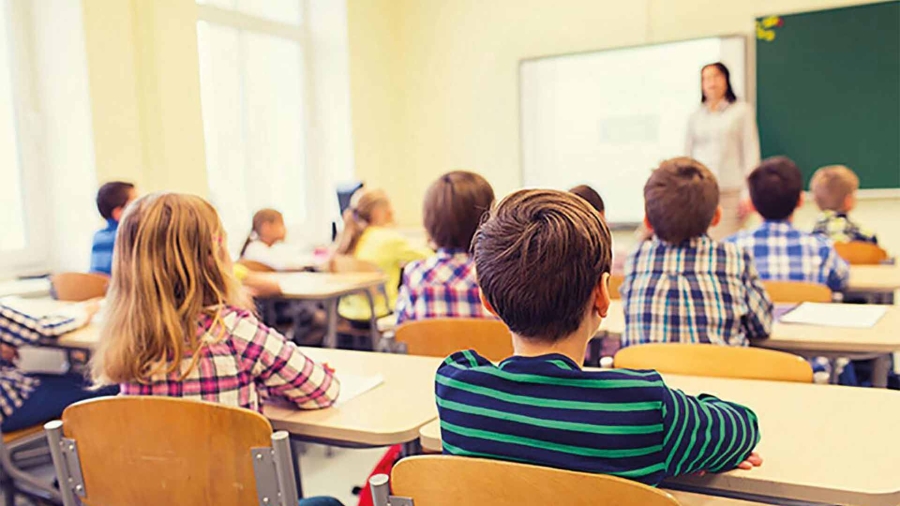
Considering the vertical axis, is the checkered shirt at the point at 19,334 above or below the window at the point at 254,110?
below

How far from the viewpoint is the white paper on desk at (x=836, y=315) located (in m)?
2.23

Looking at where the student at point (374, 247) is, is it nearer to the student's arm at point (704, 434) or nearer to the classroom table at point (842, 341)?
the classroom table at point (842, 341)

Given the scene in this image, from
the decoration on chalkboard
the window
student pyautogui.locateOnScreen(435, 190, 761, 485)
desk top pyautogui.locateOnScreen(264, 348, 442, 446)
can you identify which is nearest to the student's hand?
student pyautogui.locateOnScreen(435, 190, 761, 485)

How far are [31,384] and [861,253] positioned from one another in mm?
3505

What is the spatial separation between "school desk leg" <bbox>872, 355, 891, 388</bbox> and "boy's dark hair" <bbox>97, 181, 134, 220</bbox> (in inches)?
120

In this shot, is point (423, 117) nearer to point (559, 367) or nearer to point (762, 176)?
point (762, 176)

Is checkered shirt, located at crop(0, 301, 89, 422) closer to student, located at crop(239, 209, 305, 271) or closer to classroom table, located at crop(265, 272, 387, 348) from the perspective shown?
classroom table, located at crop(265, 272, 387, 348)

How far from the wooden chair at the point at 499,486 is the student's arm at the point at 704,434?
14cm

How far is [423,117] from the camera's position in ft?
21.3

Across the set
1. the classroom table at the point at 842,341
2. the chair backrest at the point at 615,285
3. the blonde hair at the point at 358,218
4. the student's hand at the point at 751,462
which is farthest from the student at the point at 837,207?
the student's hand at the point at 751,462

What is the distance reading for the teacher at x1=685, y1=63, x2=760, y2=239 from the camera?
186 inches

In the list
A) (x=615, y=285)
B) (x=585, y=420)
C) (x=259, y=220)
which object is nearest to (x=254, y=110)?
(x=259, y=220)

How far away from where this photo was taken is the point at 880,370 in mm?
2205

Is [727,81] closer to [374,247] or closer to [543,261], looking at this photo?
[374,247]
